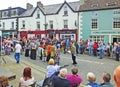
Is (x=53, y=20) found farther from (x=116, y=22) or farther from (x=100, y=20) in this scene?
(x=116, y=22)

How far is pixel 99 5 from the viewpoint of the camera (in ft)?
113

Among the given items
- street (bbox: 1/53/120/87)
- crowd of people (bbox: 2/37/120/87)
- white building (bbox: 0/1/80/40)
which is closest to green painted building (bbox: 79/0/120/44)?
white building (bbox: 0/1/80/40)

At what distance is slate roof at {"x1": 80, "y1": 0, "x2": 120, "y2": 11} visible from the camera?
1299 inches

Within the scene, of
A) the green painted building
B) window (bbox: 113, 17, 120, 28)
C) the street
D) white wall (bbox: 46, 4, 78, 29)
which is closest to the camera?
the street

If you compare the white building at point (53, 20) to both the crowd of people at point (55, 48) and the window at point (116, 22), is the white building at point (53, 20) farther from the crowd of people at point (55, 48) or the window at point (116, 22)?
the crowd of people at point (55, 48)

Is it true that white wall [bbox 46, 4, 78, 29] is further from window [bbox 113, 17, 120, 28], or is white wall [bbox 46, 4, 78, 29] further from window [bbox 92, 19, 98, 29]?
window [bbox 113, 17, 120, 28]

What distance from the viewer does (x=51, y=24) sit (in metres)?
40.2

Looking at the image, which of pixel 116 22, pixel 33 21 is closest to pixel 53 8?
pixel 33 21

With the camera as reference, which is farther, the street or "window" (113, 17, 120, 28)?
"window" (113, 17, 120, 28)

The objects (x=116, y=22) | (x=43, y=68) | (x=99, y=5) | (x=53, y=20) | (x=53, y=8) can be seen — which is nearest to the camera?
(x=43, y=68)

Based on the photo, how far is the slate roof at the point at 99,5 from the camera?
33.0 m

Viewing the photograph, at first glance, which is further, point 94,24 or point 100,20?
point 94,24

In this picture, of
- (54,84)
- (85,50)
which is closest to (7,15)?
(85,50)

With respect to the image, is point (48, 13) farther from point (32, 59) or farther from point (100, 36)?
point (32, 59)
